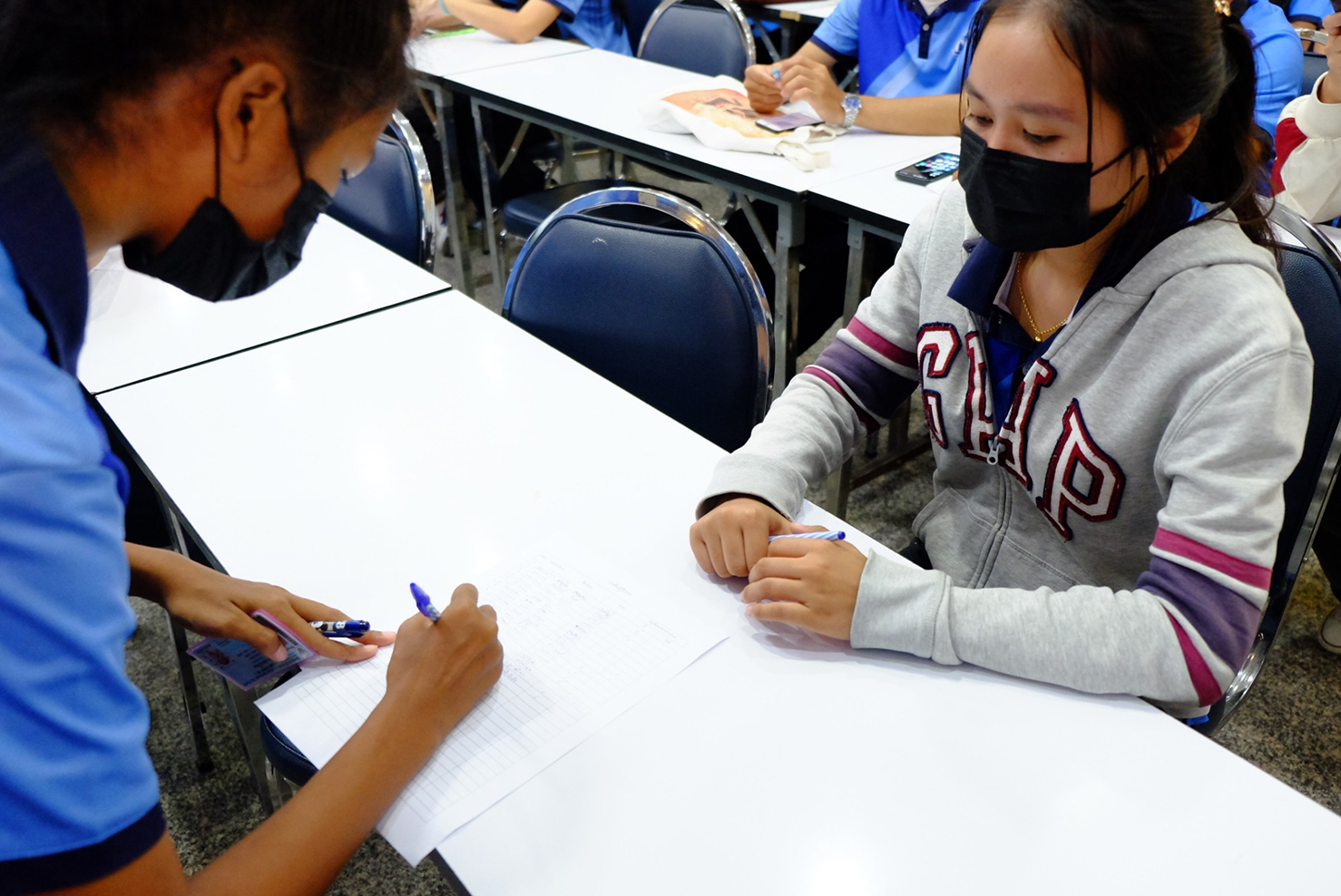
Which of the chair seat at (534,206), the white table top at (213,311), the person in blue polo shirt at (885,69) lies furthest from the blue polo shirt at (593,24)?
the white table top at (213,311)

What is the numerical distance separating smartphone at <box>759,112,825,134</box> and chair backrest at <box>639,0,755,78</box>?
537mm

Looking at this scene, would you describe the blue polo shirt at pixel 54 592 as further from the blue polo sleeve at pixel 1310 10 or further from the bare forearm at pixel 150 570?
the blue polo sleeve at pixel 1310 10

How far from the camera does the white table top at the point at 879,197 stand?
1877mm

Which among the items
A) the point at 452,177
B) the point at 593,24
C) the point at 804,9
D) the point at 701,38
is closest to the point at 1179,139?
the point at 701,38

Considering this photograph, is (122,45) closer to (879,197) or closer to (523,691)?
(523,691)

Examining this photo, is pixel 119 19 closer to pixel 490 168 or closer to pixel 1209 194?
pixel 1209 194

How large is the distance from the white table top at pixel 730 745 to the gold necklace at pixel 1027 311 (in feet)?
0.94

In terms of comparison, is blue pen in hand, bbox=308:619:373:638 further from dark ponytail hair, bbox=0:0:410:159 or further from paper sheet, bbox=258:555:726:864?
dark ponytail hair, bbox=0:0:410:159

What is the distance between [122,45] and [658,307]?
992mm

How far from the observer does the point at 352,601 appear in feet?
3.12

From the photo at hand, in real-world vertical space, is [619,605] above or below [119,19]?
below

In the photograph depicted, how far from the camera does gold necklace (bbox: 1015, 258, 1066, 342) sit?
1036 mm

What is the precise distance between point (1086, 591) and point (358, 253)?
53.3 inches

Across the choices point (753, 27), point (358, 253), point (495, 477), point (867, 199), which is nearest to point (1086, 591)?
point (495, 477)
